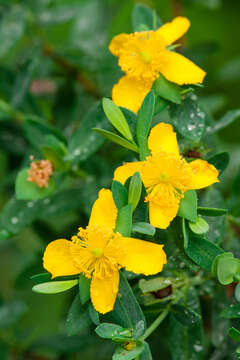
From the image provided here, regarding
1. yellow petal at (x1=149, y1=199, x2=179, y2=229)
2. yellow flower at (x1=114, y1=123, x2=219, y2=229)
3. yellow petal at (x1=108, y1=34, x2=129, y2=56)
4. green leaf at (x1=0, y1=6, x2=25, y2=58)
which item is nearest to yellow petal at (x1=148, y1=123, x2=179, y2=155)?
yellow flower at (x1=114, y1=123, x2=219, y2=229)

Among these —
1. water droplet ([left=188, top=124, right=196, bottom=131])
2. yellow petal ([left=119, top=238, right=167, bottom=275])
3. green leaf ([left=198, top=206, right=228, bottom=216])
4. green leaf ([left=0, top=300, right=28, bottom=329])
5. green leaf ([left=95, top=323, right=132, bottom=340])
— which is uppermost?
water droplet ([left=188, top=124, right=196, bottom=131])

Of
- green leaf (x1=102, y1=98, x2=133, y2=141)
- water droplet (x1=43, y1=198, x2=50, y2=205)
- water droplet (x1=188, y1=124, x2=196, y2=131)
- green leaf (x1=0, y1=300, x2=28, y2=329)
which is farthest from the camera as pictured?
green leaf (x1=0, y1=300, x2=28, y2=329)

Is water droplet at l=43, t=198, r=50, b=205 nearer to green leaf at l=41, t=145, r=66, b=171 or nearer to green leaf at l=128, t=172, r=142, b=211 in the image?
green leaf at l=41, t=145, r=66, b=171

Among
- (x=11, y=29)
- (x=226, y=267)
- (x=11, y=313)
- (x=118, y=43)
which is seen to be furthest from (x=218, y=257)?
(x=11, y=29)

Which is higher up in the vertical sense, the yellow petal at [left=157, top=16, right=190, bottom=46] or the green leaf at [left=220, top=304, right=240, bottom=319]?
the yellow petal at [left=157, top=16, right=190, bottom=46]

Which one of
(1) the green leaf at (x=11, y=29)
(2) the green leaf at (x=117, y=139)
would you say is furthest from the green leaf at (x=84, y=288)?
(1) the green leaf at (x=11, y=29)
